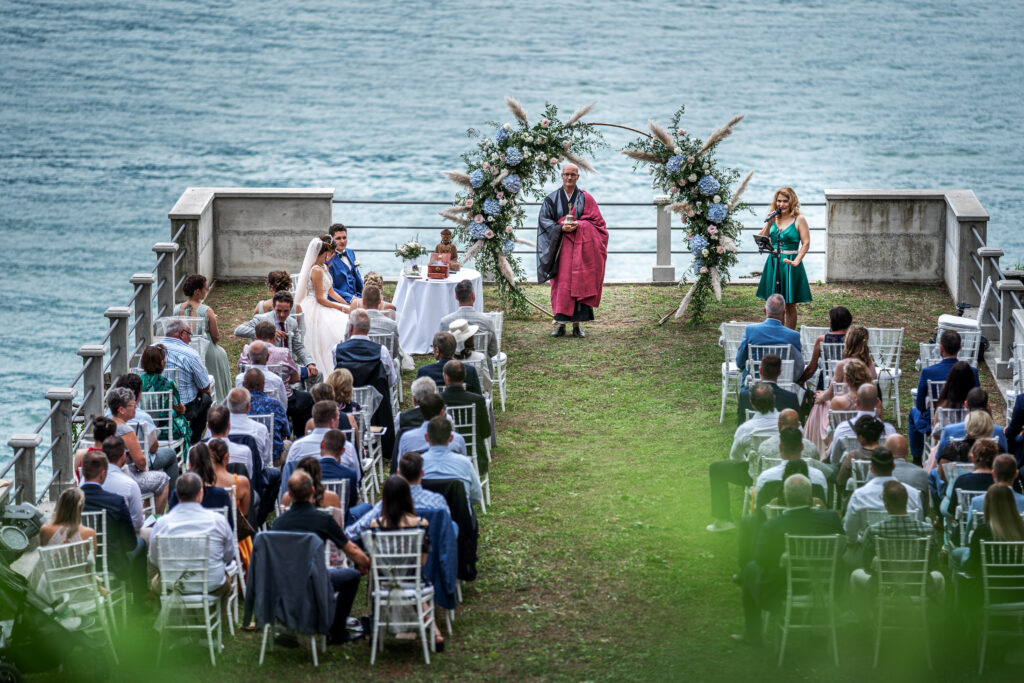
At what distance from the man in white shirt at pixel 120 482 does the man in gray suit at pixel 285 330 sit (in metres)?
3.02

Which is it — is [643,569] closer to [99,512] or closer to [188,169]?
[99,512]

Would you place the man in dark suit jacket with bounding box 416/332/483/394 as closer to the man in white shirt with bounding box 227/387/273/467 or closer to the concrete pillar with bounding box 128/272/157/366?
→ the man in white shirt with bounding box 227/387/273/467

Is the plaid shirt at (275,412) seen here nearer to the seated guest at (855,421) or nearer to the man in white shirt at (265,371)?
the man in white shirt at (265,371)

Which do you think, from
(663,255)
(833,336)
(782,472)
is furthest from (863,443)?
(663,255)

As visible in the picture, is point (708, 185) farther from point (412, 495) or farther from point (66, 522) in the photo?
point (66, 522)

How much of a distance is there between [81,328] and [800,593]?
A: 3381 cm

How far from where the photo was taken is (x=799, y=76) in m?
63.9

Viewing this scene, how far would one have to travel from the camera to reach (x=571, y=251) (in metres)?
15.5

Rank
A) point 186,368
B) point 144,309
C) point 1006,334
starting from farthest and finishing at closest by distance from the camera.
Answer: point 144,309
point 1006,334
point 186,368

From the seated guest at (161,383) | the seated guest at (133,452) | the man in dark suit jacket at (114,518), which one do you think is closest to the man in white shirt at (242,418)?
the seated guest at (133,452)

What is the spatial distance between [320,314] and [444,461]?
15.2 feet

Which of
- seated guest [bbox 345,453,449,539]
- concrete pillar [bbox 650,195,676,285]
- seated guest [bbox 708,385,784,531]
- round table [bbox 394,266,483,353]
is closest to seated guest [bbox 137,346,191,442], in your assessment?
seated guest [bbox 345,453,449,539]

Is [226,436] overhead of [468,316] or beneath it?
beneath

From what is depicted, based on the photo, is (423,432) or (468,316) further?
(468,316)
